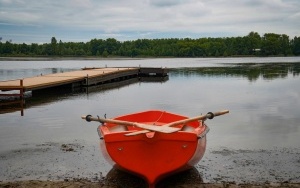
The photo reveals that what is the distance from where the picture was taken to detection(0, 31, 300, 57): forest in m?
166

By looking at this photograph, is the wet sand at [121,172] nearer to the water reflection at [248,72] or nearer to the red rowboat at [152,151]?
the red rowboat at [152,151]

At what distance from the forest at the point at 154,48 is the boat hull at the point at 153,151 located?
15581cm

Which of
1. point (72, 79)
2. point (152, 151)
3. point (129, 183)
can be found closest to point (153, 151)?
point (152, 151)

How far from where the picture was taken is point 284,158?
10.6 metres

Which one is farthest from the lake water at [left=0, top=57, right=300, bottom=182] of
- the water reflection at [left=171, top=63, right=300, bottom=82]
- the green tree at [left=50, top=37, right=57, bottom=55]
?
the green tree at [left=50, top=37, right=57, bottom=55]

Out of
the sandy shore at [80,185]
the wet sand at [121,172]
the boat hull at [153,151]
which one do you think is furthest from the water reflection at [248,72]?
the boat hull at [153,151]

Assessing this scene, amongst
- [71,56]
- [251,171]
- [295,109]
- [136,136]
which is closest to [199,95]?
[295,109]

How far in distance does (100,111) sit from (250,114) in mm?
7573

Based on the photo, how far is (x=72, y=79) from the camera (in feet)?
98.0

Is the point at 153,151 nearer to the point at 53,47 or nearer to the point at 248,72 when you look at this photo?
the point at 248,72

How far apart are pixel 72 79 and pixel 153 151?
2316cm

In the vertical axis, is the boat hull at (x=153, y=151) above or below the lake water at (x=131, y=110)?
above

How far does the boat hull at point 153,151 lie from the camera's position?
303 inches

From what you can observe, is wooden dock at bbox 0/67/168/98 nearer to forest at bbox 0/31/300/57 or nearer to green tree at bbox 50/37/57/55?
forest at bbox 0/31/300/57
